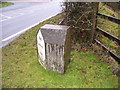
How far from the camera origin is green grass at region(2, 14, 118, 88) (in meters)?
3.31

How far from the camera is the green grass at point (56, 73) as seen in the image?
3.31 meters

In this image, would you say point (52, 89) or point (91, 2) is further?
point (91, 2)

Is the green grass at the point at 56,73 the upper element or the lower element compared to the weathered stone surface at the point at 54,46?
lower

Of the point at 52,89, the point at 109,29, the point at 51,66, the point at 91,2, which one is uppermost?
the point at 91,2

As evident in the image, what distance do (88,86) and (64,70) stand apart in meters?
0.69

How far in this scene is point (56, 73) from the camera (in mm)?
3621

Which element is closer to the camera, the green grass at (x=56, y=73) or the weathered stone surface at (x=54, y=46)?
the green grass at (x=56, y=73)

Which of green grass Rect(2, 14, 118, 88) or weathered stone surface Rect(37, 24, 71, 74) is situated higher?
weathered stone surface Rect(37, 24, 71, 74)

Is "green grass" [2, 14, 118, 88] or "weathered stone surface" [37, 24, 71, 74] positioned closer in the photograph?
"green grass" [2, 14, 118, 88]

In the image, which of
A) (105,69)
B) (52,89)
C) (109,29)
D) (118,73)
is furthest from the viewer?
(109,29)

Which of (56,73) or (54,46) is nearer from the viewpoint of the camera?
(54,46)

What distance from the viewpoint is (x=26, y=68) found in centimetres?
390

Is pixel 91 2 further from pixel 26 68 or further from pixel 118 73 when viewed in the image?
pixel 26 68

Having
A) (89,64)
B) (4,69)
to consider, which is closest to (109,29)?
(89,64)
